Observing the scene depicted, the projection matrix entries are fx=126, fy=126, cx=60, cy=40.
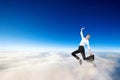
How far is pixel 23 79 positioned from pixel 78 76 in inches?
390

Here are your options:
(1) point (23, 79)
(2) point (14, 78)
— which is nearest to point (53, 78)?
(1) point (23, 79)

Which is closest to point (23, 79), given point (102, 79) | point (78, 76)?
point (78, 76)

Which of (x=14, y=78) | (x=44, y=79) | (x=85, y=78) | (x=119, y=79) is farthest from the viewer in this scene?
(x=119, y=79)

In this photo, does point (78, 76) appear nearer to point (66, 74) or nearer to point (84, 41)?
point (66, 74)

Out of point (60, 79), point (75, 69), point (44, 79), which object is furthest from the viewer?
point (75, 69)

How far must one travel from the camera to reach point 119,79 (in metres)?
29.6

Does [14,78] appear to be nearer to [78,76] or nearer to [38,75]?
[38,75]

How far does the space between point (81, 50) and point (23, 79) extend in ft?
33.3

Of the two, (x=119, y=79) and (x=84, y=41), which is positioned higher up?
(x=84, y=41)

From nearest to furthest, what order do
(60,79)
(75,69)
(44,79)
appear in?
1. (44,79)
2. (60,79)
3. (75,69)

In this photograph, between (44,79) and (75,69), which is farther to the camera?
(75,69)

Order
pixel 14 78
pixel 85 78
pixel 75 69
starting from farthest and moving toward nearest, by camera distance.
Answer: pixel 75 69 < pixel 85 78 < pixel 14 78

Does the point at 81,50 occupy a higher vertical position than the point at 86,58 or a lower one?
higher

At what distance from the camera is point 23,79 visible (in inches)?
616
